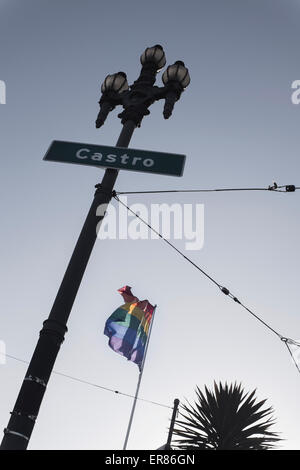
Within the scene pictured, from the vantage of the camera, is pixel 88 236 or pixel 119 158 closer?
pixel 88 236

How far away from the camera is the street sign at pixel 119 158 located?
4109 millimetres

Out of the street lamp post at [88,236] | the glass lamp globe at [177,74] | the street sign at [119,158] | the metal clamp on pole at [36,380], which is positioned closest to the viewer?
the street lamp post at [88,236]

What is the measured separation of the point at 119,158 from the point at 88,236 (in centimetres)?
101

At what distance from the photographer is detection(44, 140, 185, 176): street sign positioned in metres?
4.11

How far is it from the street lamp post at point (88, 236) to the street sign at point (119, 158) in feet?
0.60

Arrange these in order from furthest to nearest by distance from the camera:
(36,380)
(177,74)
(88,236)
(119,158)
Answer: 1. (177,74)
2. (119,158)
3. (88,236)
4. (36,380)

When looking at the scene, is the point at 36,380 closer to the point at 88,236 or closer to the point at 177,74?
the point at 88,236

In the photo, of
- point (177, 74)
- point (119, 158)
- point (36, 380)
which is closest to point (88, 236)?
point (119, 158)

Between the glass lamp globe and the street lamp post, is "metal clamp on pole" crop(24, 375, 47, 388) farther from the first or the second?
the glass lamp globe

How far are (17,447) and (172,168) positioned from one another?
2878mm

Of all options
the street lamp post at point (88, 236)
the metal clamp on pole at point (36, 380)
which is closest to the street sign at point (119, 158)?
the street lamp post at point (88, 236)

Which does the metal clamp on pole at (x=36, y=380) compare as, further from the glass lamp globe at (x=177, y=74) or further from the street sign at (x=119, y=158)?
the glass lamp globe at (x=177, y=74)

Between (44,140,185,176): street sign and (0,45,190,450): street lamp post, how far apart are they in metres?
0.18

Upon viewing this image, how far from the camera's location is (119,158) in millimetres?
4191
